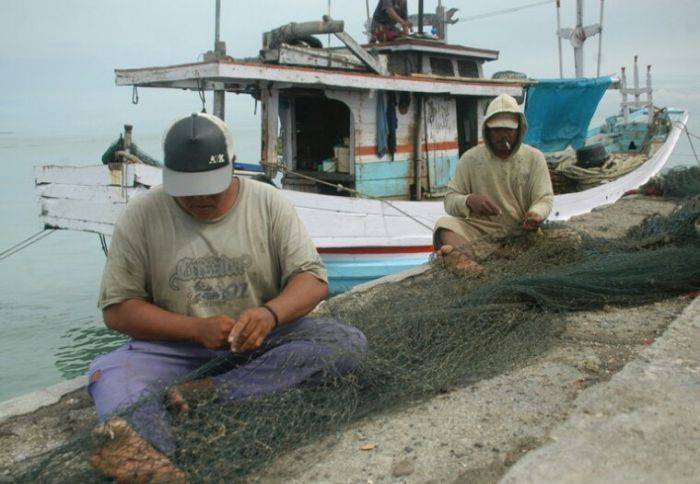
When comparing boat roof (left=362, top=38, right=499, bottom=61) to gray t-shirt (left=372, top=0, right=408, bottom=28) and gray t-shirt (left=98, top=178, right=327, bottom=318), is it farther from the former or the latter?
gray t-shirt (left=98, top=178, right=327, bottom=318)

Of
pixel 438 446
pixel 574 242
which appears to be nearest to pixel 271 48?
pixel 574 242

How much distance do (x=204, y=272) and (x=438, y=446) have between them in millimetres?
1197

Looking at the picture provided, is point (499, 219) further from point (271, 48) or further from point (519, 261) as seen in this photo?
point (271, 48)

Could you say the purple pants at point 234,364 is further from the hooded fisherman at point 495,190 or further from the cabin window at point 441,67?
the cabin window at point 441,67

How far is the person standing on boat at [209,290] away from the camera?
2.75 meters

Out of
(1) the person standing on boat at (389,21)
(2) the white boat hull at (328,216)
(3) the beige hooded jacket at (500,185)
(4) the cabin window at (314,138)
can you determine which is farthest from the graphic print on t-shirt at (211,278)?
(1) the person standing on boat at (389,21)

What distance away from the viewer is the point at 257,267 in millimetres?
2951

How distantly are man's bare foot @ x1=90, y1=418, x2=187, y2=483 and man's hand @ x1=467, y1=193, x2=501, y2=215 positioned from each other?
3.74 metres

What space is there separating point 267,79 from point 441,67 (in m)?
3.85

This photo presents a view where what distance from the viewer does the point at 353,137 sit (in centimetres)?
991

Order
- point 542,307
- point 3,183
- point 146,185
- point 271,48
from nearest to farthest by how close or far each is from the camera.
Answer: point 542,307, point 146,185, point 271,48, point 3,183

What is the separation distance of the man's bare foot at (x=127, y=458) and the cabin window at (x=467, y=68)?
33.1 feet

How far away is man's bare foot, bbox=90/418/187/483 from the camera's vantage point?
238 centimetres

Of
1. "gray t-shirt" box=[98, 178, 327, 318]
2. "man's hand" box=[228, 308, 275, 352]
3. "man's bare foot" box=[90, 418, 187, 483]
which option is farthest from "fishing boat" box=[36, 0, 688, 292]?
"man's bare foot" box=[90, 418, 187, 483]
